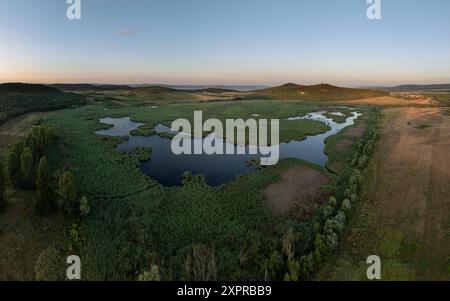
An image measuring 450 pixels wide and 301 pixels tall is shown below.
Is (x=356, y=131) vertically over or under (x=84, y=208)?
over

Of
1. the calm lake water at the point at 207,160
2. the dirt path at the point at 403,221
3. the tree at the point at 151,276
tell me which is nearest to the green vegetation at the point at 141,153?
the calm lake water at the point at 207,160

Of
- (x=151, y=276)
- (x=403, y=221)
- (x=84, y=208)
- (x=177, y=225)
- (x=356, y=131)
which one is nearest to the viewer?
(x=151, y=276)

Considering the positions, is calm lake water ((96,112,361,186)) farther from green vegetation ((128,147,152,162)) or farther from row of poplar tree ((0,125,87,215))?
row of poplar tree ((0,125,87,215))

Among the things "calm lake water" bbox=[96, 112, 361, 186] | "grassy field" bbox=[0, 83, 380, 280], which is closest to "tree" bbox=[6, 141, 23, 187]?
"grassy field" bbox=[0, 83, 380, 280]

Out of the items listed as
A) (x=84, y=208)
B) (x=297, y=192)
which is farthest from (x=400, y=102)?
(x=84, y=208)

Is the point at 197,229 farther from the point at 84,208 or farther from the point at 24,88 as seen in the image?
the point at 24,88
